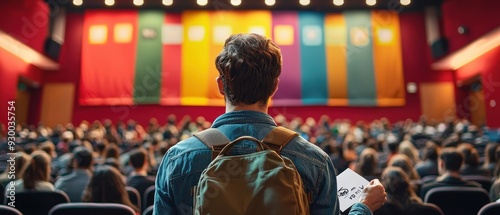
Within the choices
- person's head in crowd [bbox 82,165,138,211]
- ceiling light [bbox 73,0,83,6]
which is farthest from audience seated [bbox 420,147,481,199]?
ceiling light [bbox 73,0,83,6]

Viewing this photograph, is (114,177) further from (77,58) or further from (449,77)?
(449,77)

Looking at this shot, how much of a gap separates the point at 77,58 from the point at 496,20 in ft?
42.4

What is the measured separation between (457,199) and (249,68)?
230 cm

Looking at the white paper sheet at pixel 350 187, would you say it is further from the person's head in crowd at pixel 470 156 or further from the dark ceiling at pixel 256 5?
the dark ceiling at pixel 256 5

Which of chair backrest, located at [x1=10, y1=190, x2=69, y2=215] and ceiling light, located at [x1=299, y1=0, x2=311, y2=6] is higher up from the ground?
ceiling light, located at [x1=299, y1=0, x2=311, y2=6]

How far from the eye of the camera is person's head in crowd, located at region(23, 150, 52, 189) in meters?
2.92

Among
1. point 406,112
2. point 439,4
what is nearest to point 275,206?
point 406,112

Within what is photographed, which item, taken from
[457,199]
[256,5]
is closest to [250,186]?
[457,199]

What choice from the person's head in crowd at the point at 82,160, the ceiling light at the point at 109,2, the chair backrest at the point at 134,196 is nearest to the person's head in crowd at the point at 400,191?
the chair backrest at the point at 134,196

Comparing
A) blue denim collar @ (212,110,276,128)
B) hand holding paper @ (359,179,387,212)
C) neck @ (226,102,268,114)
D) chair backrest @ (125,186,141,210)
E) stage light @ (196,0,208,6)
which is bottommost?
chair backrest @ (125,186,141,210)

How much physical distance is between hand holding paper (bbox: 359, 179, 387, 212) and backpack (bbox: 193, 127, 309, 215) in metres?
0.25

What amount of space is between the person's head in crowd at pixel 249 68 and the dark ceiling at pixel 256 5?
13.1 m

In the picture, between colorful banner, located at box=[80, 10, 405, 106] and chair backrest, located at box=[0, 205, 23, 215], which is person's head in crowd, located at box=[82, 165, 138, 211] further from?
colorful banner, located at box=[80, 10, 405, 106]

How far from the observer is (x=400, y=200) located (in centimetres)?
235
